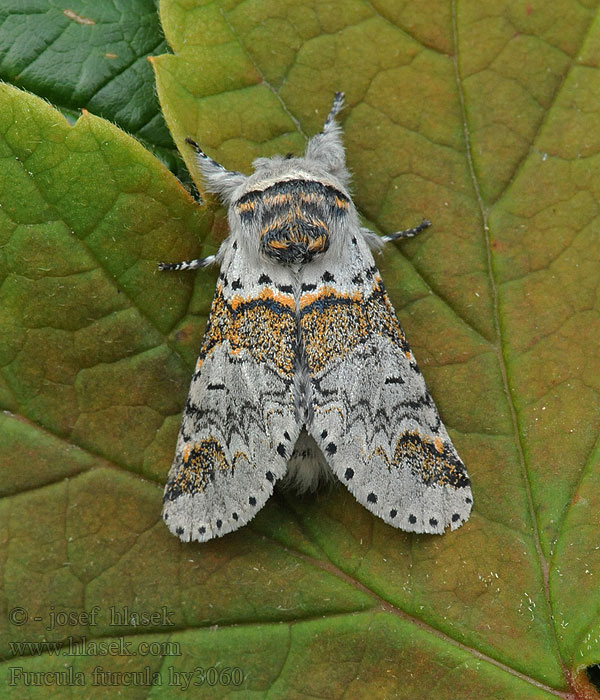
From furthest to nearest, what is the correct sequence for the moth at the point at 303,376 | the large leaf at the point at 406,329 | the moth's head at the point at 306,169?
the moth's head at the point at 306,169
the moth at the point at 303,376
the large leaf at the point at 406,329

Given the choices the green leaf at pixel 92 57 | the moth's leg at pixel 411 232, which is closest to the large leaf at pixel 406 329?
the moth's leg at pixel 411 232

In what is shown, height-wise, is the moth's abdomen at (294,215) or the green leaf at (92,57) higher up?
the green leaf at (92,57)

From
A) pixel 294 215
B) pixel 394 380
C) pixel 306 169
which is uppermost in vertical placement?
pixel 306 169

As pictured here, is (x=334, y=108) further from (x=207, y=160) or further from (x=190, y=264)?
(x=190, y=264)

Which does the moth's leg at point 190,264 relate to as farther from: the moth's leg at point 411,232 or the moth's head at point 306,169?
the moth's leg at point 411,232

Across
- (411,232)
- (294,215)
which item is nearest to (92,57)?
(294,215)

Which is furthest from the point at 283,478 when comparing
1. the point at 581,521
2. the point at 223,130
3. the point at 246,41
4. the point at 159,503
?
the point at 246,41

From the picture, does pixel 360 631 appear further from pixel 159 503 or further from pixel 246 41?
pixel 246 41

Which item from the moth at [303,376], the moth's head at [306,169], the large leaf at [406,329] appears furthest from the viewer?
the moth's head at [306,169]
